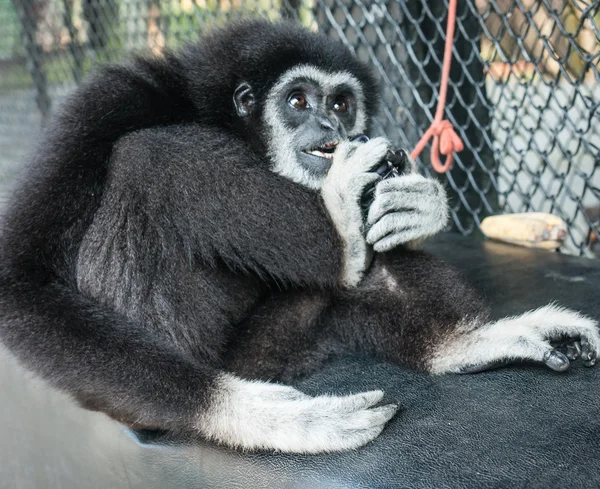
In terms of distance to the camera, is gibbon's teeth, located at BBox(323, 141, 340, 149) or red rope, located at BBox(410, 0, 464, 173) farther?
red rope, located at BBox(410, 0, 464, 173)

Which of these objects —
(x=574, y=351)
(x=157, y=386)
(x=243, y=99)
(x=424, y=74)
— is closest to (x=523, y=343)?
(x=574, y=351)

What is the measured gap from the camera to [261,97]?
2.47 metres

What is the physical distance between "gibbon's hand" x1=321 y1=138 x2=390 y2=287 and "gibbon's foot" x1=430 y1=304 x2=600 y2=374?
422 mm

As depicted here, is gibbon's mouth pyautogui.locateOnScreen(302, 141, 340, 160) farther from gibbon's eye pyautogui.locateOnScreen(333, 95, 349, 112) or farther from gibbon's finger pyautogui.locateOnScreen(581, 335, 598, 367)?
gibbon's finger pyautogui.locateOnScreen(581, 335, 598, 367)

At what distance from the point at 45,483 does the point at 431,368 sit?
5.29 feet

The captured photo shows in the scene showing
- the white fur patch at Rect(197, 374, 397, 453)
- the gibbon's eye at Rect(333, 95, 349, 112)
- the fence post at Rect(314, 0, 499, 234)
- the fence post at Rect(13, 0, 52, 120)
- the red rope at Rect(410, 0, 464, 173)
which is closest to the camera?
the white fur patch at Rect(197, 374, 397, 453)

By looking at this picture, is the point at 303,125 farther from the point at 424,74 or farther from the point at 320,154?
the point at 424,74

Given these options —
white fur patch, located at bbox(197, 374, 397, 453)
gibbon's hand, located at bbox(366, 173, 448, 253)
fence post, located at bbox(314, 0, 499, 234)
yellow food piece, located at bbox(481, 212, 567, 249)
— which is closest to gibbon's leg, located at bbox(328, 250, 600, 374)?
gibbon's hand, located at bbox(366, 173, 448, 253)

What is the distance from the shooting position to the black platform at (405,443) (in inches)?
63.3

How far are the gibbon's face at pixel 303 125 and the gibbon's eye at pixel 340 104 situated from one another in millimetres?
100

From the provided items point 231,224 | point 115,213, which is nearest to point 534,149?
point 231,224

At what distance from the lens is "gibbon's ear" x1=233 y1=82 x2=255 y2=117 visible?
2.44 m

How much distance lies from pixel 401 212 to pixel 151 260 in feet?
2.74

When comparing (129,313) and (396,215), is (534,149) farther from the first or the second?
(129,313)
